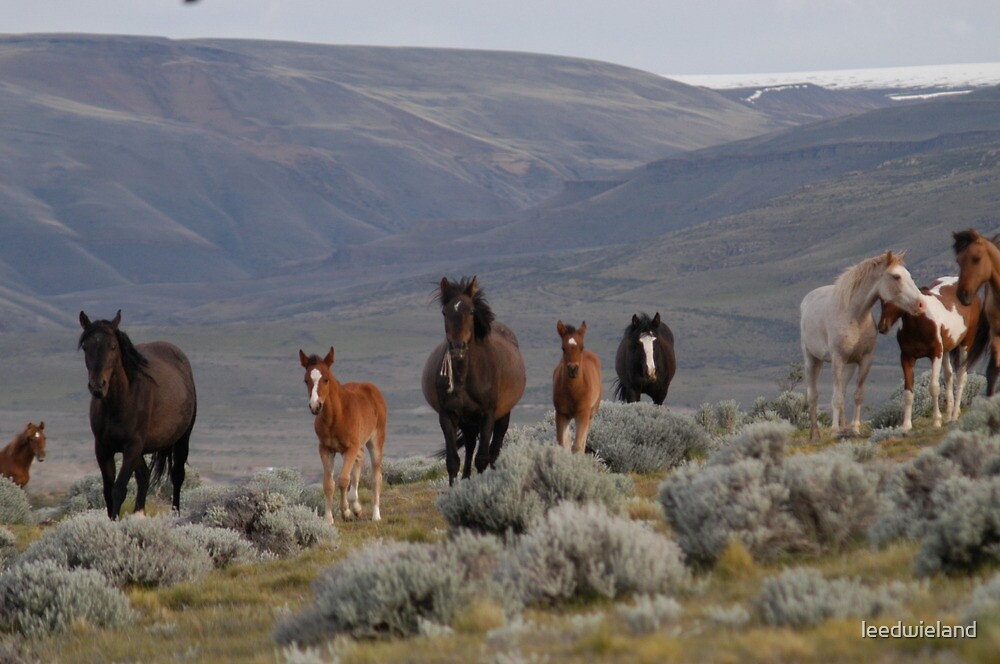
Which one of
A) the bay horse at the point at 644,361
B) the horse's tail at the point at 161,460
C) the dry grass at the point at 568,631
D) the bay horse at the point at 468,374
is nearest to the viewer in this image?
the dry grass at the point at 568,631

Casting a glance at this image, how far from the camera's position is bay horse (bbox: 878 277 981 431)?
14047 mm

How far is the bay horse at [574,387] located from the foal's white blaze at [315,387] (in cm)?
270

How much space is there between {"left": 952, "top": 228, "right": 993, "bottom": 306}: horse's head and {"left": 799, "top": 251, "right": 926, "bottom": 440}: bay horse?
530mm

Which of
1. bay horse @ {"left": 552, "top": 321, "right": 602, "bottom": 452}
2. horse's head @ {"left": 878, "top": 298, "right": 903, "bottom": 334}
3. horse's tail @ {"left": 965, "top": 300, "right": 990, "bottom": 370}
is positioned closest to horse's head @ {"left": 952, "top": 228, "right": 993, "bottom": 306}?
horse's head @ {"left": 878, "top": 298, "right": 903, "bottom": 334}

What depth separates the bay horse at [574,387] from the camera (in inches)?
521

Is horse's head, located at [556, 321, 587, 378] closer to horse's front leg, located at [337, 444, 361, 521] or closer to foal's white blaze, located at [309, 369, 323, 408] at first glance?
horse's front leg, located at [337, 444, 361, 521]

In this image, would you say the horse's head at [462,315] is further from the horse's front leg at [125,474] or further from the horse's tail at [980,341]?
the horse's tail at [980,341]

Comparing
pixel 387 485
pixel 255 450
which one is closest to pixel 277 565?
pixel 387 485

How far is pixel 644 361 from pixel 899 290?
5.11 metres

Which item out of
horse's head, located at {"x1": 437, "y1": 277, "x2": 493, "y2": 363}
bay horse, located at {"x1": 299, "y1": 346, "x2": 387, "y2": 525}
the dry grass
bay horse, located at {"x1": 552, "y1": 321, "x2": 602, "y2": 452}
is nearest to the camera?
the dry grass

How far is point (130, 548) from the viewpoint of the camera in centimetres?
1010

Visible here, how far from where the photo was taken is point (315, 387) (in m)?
12.0

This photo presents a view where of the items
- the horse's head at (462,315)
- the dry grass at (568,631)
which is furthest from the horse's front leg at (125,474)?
the horse's head at (462,315)

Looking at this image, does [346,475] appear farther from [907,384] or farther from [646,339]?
[907,384]
